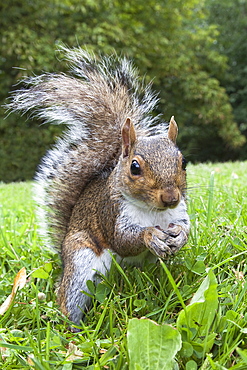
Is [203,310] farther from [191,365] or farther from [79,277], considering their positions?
[79,277]

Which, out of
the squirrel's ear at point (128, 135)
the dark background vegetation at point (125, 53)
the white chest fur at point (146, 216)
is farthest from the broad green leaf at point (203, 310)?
the dark background vegetation at point (125, 53)

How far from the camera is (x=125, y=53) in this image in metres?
7.07

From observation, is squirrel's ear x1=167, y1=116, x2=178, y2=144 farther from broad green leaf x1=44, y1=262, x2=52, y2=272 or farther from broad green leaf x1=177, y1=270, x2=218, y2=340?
broad green leaf x1=44, y1=262, x2=52, y2=272

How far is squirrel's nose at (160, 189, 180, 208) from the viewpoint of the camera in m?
1.08

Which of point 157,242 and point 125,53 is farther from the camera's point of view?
point 125,53

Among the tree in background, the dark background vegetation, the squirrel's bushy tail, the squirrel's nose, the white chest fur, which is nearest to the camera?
the squirrel's nose

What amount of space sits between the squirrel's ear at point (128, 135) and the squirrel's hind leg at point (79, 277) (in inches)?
13.8

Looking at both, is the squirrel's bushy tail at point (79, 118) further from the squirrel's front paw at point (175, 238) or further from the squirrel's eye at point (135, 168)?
the squirrel's front paw at point (175, 238)

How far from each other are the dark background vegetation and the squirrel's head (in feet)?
16.2

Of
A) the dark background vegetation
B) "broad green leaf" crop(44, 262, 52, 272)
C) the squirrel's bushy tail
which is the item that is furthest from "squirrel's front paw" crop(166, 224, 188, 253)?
the dark background vegetation

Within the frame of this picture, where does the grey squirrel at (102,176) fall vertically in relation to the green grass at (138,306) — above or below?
above

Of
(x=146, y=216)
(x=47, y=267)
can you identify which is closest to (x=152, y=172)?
(x=146, y=216)

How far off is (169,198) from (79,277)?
44 cm

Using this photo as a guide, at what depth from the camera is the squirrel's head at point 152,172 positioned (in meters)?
1.11
